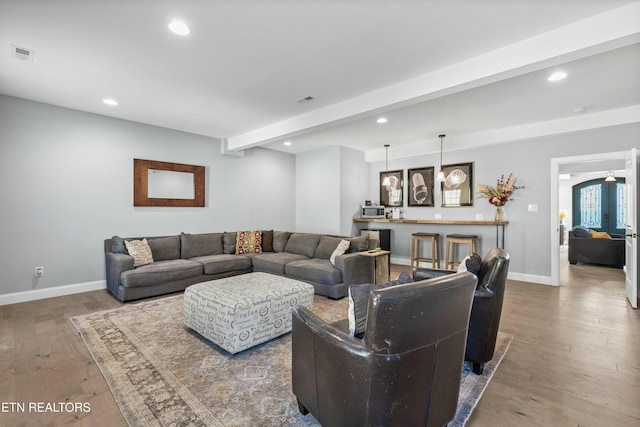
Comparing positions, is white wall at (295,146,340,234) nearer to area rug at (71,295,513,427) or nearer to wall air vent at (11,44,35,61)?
area rug at (71,295,513,427)

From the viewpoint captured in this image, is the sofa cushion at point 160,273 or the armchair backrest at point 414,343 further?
the sofa cushion at point 160,273

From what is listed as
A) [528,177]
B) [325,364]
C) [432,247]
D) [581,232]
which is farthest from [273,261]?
[581,232]

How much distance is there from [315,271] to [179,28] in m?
3.06

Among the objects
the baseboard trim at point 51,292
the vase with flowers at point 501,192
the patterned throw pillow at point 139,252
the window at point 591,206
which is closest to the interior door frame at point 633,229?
the vase with flowers at point 501,192

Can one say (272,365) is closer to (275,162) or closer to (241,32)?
(241,32)

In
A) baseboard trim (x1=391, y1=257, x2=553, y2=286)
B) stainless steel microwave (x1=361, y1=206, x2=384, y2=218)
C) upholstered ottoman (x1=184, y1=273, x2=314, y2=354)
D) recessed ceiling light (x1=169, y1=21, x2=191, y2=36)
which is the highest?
recessed ceiling light (x1=169, y1=21, x2=191, y2=36)

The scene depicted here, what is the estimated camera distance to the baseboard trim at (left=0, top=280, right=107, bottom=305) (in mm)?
3717

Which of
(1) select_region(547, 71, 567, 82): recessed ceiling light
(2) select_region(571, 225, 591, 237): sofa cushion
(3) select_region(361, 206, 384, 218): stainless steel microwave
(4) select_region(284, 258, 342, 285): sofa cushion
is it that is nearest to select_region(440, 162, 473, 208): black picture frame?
(3) select_region(361, 206, 384, 218): stainless steel microwave

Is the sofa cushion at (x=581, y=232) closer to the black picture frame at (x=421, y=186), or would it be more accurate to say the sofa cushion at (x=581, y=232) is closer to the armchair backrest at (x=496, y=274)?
the black picture frame at (x=421, y=186)

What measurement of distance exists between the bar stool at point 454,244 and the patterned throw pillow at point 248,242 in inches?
136

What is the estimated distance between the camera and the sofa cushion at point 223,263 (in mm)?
4508

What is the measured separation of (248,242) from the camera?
5430 mm

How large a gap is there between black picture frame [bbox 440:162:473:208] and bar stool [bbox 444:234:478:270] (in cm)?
72

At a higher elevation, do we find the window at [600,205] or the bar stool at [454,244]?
the window at [600,205]
